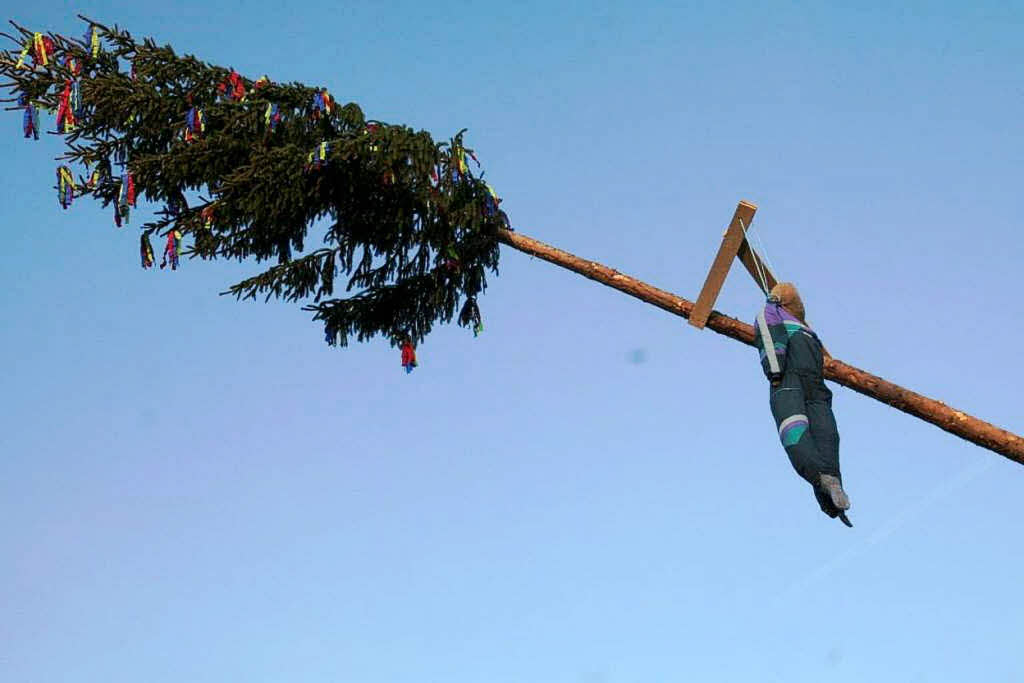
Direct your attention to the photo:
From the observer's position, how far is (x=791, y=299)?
333 inches

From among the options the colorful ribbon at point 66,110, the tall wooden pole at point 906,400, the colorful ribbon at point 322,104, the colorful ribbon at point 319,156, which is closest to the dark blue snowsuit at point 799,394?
the tall wooden pole at point 906,400

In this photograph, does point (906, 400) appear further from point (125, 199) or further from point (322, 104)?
point (125, 199)

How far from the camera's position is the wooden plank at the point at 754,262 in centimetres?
881

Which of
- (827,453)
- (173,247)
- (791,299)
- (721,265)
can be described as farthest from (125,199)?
(827,453)

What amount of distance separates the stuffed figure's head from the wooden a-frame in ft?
0.74

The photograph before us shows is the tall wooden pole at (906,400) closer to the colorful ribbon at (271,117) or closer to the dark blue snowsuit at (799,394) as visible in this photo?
the dark blue snowsuit at (799,394)

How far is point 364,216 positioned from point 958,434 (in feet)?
14.1

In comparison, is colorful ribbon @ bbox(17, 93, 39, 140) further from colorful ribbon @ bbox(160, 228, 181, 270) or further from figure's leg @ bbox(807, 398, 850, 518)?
figure's leg @ bbox(807, 398, 850, 518)

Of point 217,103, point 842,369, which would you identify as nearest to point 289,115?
point 217,103

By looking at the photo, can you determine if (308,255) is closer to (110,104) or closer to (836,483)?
(110,104)

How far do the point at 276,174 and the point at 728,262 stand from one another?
10.1ft

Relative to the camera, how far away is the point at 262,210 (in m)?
9.47

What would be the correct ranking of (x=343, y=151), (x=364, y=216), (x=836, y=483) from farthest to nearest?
(x=364, y=216)
(x=343, y=151)
(x=836, y=483)

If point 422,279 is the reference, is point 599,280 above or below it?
below
